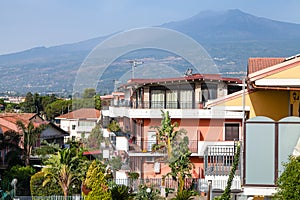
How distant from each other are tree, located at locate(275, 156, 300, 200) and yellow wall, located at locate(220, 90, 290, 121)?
1.93 m

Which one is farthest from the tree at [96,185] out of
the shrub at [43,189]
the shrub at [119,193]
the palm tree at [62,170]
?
the shrub at [43,189]

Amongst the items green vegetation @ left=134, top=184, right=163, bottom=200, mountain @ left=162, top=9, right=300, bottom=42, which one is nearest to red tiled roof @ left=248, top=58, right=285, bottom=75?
green vegetation @ left=134, top=184, right=163, bottom=200

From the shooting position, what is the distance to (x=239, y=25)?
409 ft

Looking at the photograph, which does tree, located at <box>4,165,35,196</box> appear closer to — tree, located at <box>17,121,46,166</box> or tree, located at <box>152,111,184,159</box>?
tree, located at <box>152,111,184,159</box>

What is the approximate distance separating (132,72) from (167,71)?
129 cm

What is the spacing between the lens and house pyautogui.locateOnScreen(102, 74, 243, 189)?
1991 centimetres

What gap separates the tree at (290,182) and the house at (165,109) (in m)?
15.1

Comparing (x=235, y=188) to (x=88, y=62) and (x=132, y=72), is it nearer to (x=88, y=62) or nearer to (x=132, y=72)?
(x=88, y=62)

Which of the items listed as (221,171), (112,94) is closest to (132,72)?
(112,94)

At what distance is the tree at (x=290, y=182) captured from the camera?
449cm

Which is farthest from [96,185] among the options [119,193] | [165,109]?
[165,109]

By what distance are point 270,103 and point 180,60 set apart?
519 inches

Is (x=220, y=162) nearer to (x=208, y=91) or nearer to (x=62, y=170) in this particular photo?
(x=62, y=170)

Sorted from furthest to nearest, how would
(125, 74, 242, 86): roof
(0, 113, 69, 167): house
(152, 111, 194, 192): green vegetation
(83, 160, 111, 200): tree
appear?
(0, 113, 69, 167): house < (125, 74, 242, 86): roof < (152, 111, 194, 192): green vegetation < (83, 160, 111, 200): tree
